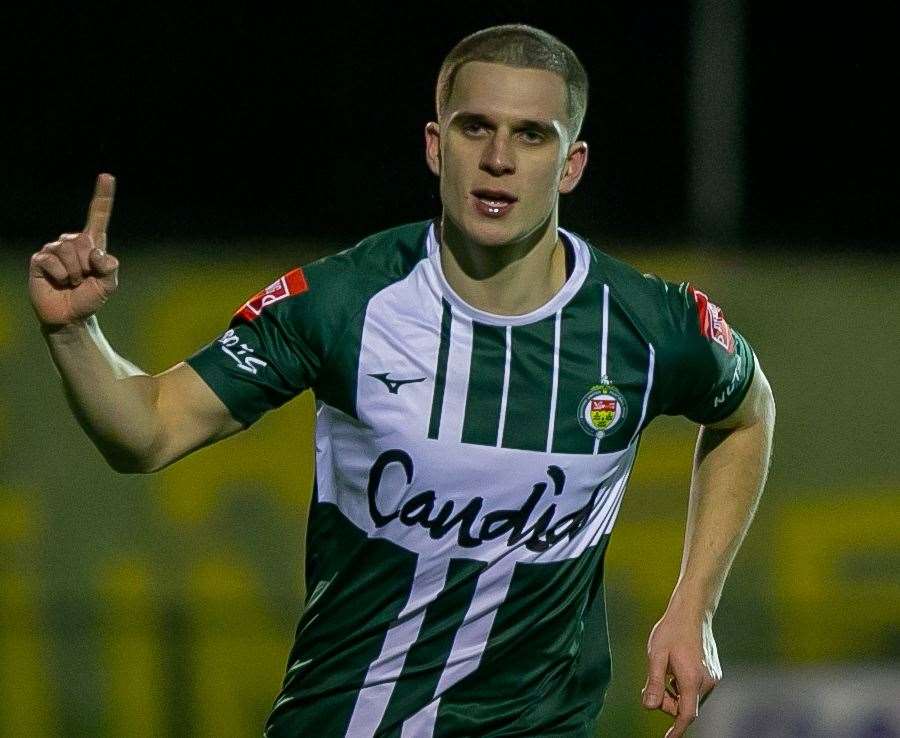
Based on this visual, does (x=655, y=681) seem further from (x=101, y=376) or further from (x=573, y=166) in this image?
(x=101, y=376)

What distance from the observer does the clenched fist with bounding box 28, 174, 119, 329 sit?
2961 mm

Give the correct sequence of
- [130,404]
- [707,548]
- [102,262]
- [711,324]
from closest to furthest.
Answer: [102,262] → [130,404] → [711,324] → [707,548]

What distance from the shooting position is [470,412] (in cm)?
345

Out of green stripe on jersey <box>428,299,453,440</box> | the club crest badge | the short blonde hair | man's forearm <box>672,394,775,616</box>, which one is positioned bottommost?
man's forearm <box>672,394,775,616</box>

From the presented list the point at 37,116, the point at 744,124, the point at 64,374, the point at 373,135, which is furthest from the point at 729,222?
the point at 64,374

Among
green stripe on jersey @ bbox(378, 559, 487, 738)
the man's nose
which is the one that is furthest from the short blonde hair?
green stripe on jersey @ bbox(378, 559, 487, 738)

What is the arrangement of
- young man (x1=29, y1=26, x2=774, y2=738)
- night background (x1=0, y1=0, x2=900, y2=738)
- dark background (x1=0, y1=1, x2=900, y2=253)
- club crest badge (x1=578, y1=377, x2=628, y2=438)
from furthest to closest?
dark background (x1=0, y1=1, x2=900, y2=253)
night background (x1=0, y1=0, x2=900, y2=738)
club crest badge (x1=578, y1=377, x2=628, y2=438)
young man (x1=29, y1=26, x2=774, y2=738)

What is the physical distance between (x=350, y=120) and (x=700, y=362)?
188 inches

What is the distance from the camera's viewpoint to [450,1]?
26.9ft

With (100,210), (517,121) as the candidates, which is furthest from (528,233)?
(100,210)

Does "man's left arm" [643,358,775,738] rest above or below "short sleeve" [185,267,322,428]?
below

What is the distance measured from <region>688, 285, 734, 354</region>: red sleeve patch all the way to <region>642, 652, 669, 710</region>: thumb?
2.22ft

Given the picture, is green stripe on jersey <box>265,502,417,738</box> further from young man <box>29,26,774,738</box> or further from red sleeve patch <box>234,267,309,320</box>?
red sleeve patch <box>234,267,309,320</box>

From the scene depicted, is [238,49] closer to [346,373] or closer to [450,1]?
[450,1]
